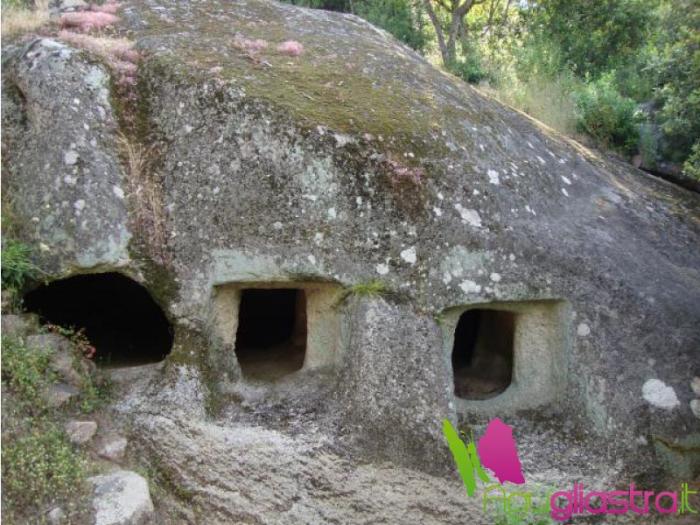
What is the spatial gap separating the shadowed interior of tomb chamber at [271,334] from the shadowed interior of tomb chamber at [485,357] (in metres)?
1.50

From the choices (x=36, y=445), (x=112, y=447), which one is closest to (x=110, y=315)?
(x=112, y=447)

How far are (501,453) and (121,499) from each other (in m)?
2.58

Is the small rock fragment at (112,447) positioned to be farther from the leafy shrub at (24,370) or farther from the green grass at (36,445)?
the leafy shrub at (24,370)

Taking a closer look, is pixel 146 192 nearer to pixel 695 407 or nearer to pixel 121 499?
pixel 121 499

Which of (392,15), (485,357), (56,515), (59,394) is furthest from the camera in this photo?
(392,15)

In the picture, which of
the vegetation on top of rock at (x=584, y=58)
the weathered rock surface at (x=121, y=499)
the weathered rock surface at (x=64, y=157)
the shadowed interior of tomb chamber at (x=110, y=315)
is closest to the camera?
the weathered rock surface at (x=121, y=499)

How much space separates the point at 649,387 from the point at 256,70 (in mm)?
3828

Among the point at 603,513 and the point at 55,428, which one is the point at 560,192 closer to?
the point at 603,513

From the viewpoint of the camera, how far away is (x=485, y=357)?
20.9ft

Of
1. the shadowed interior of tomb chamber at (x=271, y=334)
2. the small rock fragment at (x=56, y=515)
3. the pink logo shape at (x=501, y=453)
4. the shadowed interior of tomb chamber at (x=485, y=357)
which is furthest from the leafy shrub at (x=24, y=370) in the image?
the shadowed interior of tomb chamber at (x=485, y=357)

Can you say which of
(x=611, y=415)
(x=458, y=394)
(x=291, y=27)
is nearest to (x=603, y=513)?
(x=611, y=415)

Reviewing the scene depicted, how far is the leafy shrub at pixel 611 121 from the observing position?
8422 mm

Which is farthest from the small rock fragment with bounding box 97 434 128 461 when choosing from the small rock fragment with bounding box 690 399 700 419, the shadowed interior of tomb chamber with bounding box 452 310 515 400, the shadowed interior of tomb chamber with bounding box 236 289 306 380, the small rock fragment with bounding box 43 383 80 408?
the small rock fragment with bounding box 690 399 700 419

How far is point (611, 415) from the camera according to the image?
4949mm
